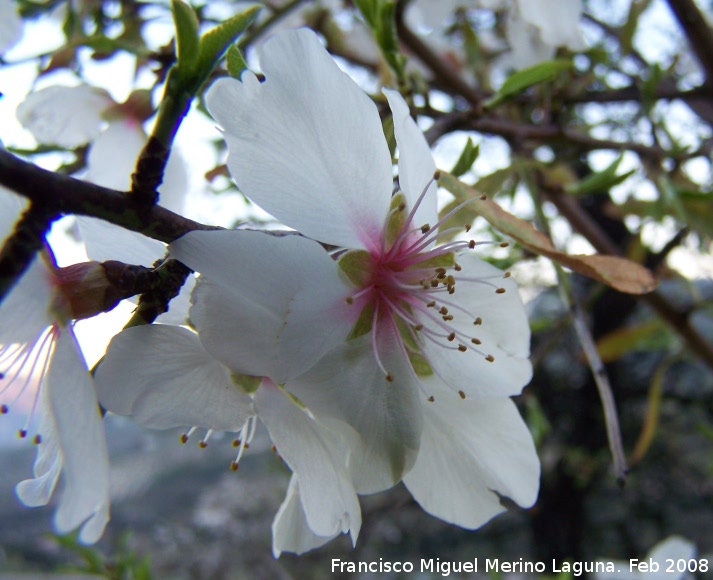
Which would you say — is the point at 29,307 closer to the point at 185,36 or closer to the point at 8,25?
the point at 185,36

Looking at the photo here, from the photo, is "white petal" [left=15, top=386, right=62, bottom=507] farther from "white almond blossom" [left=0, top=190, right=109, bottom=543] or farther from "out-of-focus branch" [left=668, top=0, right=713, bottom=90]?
"out-of-focus branch" [left=668, top=0, right=713, bottom=90]

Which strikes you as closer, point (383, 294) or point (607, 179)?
point (383, 294)

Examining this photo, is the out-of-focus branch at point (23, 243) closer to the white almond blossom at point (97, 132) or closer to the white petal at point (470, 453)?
the white petal at point (470, 453)

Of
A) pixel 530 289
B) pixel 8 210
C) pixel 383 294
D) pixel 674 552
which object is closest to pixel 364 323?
pixel 383 294

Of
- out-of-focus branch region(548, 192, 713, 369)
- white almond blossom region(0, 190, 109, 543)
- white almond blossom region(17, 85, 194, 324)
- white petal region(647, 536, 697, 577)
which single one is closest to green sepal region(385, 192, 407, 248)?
white almond blossom region(0, 190, 109, 543)

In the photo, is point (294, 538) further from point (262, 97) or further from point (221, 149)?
point (221, 149)

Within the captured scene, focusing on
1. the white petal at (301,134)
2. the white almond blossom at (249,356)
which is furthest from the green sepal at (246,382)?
the white petal at (301,134)

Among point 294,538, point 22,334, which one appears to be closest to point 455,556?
point 294,538
